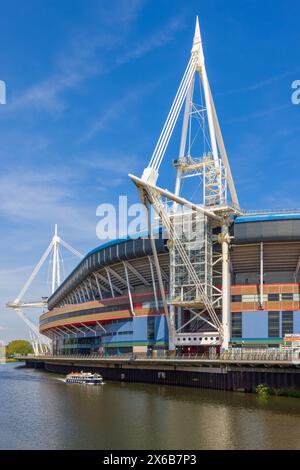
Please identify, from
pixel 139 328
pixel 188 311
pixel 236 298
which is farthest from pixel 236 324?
pixel 139 328

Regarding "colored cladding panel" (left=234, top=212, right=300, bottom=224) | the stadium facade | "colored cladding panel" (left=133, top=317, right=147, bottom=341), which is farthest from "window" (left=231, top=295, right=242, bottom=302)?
"colored cladding panel" (left=133, top=317, right=147, bottom=341)

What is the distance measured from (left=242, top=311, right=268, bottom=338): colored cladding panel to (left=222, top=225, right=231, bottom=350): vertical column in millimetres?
2174

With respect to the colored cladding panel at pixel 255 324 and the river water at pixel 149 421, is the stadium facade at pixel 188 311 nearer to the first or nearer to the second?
the colored cladding panel at pixel 255 324

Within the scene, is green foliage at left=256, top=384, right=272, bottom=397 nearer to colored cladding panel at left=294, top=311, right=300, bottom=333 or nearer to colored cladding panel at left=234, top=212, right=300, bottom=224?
colored cladding panel at left=294, top=311, right=300, bottom=333

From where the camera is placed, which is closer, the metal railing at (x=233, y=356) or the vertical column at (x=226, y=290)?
the metal railing at (x=233, y=356)

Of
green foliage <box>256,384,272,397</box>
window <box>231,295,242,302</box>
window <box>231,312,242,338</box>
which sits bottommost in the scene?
green foliage <box>256,384,272,397</box>

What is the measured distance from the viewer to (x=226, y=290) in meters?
76.4

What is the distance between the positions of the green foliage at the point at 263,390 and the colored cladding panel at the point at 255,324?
13.2 m

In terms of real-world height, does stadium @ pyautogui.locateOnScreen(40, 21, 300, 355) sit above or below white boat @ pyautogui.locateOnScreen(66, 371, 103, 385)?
above

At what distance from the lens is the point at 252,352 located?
6725 centimetres

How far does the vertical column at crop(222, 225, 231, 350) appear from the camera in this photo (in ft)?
248

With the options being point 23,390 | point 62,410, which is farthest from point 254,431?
point 23,390

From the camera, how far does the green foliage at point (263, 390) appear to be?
61844 millimetres

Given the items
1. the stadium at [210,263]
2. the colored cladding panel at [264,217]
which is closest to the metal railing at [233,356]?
the stadium at [210,263]
